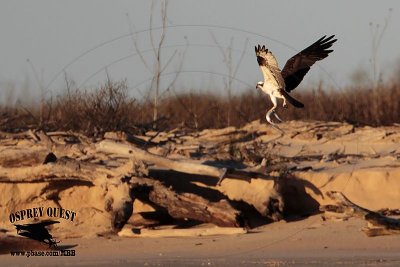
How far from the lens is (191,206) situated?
33.2ft

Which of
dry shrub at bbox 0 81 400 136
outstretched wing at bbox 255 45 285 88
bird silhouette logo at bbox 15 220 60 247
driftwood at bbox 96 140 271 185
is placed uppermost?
dry shrub at bbox 0 81 400 136

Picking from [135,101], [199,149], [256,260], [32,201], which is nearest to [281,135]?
[199,149]

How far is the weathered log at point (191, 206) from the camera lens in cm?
995

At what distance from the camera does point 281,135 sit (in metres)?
12.9

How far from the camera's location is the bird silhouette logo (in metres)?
9.84

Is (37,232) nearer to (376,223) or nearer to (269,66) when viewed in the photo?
(269,66)

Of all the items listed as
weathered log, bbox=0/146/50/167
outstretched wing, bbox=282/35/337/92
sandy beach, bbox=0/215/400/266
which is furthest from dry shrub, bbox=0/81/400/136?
outstretched wing, bbox=282/35/337/92

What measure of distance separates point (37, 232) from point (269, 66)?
296 centimetres

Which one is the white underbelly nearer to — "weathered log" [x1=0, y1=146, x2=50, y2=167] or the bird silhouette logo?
the bird silhouette logo

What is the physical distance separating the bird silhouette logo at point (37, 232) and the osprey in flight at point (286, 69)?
248 cm

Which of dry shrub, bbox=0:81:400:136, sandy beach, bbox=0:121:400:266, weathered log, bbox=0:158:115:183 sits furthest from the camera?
dry shrub, bbox=0:81:400:136

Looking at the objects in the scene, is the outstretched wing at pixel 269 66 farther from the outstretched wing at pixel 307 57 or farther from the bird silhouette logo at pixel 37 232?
the bird silhouette logo at pixel 37 232

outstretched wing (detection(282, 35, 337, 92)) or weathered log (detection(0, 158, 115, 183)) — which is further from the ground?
outstretched wing (detection(282, 35, 337, 92))

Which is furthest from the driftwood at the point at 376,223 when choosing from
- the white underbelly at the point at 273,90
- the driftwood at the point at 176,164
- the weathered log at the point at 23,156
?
the weathered log at the point at 23,156
